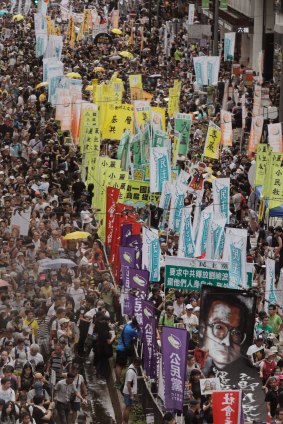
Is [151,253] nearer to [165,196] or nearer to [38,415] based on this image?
[165,196]

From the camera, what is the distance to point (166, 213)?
3262cm

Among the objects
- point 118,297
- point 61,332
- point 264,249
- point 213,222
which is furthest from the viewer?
point 264,249

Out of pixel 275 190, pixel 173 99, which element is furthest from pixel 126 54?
pixel 275 190

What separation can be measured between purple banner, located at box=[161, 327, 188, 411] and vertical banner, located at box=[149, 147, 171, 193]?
11.2 m

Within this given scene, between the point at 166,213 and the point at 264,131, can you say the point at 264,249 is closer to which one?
the point at 166,213

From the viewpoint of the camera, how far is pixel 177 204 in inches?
1236

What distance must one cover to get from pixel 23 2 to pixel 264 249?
175 ft

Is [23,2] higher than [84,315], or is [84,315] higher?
[23,2]

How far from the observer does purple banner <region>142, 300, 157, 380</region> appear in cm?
2380

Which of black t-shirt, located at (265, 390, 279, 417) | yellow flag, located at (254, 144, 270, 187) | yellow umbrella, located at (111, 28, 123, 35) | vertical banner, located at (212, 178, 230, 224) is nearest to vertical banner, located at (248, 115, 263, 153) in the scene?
yellow flag, located at (254, 144, 270, 187)

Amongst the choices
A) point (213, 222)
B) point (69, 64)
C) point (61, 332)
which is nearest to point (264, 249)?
point (213, 222)

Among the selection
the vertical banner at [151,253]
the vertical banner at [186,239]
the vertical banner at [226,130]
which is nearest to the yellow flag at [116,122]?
the vertical banner at [226,130]

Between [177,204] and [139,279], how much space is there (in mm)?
5952

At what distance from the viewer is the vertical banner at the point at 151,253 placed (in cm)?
2734
